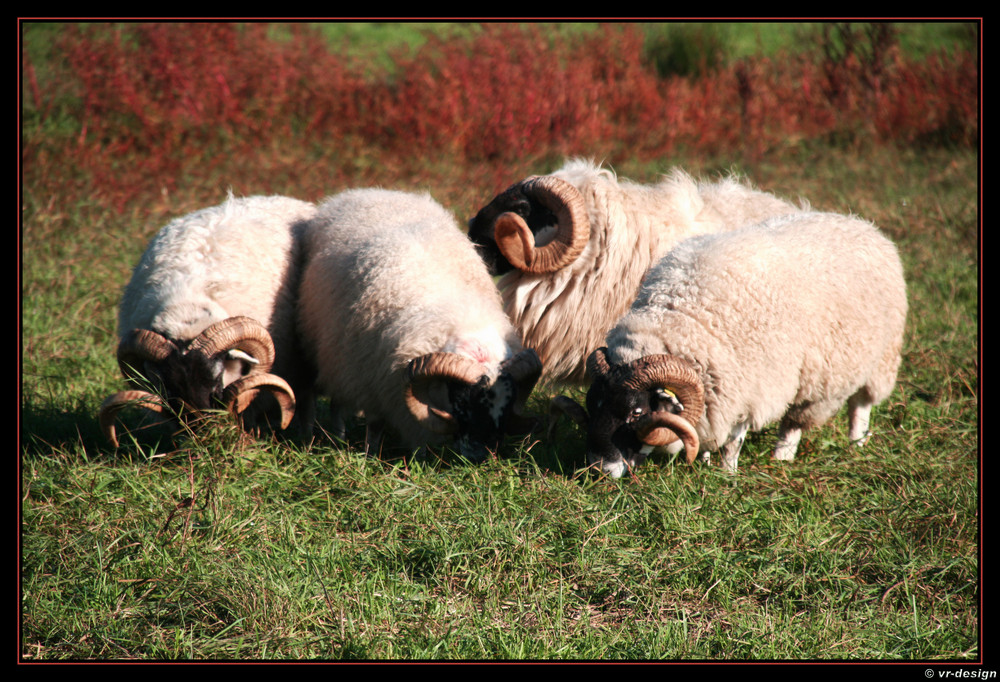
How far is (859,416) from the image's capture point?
16.4ft

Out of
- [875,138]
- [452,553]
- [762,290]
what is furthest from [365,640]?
[875,138]

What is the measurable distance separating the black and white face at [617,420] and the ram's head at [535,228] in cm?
130

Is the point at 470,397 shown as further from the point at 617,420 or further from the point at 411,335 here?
the point at 617,420

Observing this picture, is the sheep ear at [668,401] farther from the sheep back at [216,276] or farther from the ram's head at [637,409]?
the sheep back at [216,276]

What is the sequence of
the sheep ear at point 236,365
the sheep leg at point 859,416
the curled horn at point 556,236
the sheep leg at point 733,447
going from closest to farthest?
the sheep ear at point 236,365 → the sheep leg at point 733,447 → the sheep leg at point 859,416 → the curled horn at point 556,236

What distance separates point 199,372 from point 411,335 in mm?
1086

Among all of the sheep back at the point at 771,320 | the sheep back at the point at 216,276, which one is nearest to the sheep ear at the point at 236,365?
the sheep back at the point at 216,276

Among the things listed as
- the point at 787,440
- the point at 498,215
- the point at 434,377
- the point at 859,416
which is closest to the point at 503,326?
the point at 434,377

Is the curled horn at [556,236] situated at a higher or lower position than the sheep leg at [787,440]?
higher

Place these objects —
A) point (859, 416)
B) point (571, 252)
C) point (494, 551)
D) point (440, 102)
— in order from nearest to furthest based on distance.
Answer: point (494, 551) → point (859, 416) → point (571, 252) → point (440, 102)

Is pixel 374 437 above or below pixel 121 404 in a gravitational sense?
below

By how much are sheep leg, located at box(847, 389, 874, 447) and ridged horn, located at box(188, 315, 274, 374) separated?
3.43 m

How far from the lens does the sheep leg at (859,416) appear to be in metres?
4.95

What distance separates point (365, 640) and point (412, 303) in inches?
74.2
